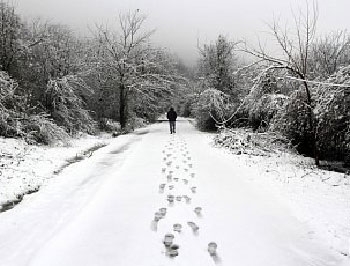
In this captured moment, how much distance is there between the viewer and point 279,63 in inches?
496

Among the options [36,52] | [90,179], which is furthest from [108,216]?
[36,52]

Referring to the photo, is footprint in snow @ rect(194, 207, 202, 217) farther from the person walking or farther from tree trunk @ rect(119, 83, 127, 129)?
tree trunk @ rect(119, 83, 127, 129)

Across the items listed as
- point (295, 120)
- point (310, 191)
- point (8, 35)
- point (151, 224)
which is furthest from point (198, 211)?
point (8, 35)

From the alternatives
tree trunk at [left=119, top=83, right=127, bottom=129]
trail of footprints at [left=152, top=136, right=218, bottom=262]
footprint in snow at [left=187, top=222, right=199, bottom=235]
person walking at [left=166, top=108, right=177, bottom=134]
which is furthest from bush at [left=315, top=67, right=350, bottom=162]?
tree trunk at [left=119, top=83, right=127, bottom=129]

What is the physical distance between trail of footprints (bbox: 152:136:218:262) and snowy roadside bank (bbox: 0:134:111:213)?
3.45m

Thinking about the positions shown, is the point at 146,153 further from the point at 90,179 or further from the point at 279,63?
the point at 279,63

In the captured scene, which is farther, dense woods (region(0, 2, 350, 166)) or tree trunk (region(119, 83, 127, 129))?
tree trunk (region(119, 83, 127, 129))

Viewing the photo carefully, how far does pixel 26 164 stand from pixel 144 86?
57.4 feet

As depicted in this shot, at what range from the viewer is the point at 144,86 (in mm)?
27922

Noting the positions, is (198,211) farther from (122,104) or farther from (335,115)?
(122,104)

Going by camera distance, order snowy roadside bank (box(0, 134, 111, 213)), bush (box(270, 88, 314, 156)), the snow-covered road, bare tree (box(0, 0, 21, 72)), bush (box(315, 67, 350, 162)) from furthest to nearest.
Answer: bare tree (box(0, 0, 21, 72)), bush (box(270, 88, 314, 156)), bush (box(315, 67, 350, 162)), snowy roadside bank (box(0, 134, 111, 213)), the snow-covered road

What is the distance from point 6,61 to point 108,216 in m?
14.4

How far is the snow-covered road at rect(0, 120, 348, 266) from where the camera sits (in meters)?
4.80

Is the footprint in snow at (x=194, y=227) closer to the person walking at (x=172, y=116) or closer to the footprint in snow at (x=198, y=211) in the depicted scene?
the footprint in snow at (x=198, y=211)
